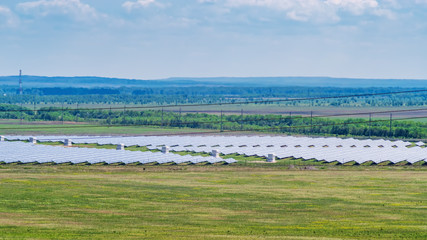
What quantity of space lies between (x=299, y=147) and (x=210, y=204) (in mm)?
61729

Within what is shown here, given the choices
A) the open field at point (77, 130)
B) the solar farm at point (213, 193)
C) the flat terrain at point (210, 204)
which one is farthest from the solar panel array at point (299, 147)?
the open field at point (77, 130)

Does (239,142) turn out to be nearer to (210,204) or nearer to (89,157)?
(89,157)

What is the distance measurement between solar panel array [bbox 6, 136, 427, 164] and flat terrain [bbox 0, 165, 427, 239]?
1263cm

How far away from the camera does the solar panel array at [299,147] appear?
3735 inches

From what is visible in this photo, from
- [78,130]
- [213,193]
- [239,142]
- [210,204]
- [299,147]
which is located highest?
[210,204]

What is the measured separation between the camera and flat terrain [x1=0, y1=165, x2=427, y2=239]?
124 ft

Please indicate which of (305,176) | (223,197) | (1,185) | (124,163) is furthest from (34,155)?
(223,197)

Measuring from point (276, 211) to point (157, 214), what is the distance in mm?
8077

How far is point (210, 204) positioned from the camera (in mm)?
50781

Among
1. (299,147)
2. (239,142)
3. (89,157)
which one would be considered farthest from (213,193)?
(239,142)

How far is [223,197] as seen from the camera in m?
55.2

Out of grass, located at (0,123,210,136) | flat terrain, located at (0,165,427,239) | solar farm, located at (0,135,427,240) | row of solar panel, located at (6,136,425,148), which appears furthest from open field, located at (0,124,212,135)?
flat terrain, located at (0,165,427,239)

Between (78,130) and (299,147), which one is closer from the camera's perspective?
(299,147)

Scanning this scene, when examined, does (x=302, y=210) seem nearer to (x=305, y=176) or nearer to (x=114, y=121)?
(x=305, y=176)
